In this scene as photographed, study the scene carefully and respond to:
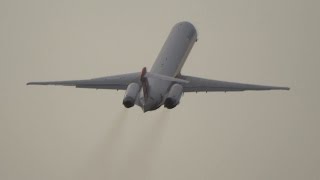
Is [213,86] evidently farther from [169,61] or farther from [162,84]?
[169,61]

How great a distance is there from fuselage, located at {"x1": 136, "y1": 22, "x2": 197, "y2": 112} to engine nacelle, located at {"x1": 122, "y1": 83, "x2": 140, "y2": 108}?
837mm

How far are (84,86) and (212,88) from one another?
13.7 m

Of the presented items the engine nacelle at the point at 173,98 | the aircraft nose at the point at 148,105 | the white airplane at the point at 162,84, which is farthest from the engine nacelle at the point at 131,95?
the engine nacelle at the point at 173,98

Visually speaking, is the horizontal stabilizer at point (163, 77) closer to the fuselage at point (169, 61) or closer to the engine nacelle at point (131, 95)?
the fuselage at point (169, 61)

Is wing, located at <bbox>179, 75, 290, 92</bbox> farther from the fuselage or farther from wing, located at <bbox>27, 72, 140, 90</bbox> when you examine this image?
wing, located at <bbox>27, 72, 140, 90</bbox>

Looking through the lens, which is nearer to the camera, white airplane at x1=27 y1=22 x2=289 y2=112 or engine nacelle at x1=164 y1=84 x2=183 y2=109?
white airplane at x1=27 y1=22 x2=289 y2=112

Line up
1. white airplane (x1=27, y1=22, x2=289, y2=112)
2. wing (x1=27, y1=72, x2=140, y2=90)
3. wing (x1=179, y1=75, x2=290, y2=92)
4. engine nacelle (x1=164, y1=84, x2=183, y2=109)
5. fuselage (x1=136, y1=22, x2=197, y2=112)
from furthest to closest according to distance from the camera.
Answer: wing (x1=179, y1=75, x2=290, y2=92)
wing (x1=27, y1=72, x2=140, y2=90)
fuselage (x1=136, y1=22, x2=197, y2=112)
engine nacelle (x1=164, y1=84, x2=183, y2=109)
white airplane (x1=27, y1=22, x2=289, y2=112)

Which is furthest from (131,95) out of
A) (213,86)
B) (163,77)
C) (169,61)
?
(169,61)

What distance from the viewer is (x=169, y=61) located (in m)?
117

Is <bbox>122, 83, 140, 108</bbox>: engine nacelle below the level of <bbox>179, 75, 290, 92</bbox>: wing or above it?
below

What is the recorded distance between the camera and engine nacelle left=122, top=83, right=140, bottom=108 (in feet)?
344

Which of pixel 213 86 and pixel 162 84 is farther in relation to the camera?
pixel 213 86

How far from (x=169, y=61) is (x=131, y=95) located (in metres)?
12.5

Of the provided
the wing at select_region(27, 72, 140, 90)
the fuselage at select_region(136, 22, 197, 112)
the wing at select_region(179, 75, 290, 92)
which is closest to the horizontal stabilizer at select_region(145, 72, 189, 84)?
the fuselage at select_region(136, 22, 197, 112)
